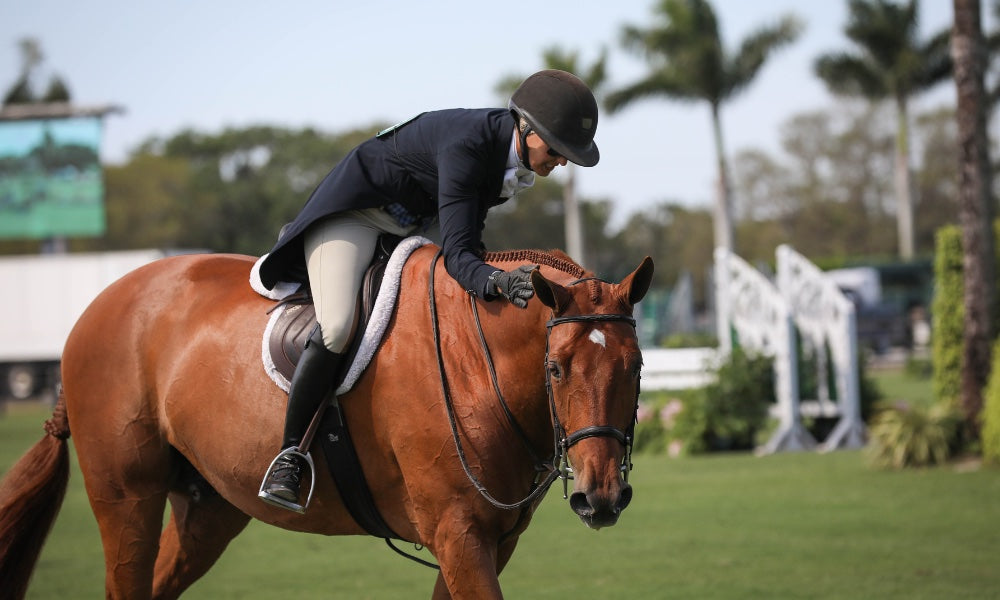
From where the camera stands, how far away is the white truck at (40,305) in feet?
112

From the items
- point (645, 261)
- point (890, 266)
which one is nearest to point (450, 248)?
point (645, 261)

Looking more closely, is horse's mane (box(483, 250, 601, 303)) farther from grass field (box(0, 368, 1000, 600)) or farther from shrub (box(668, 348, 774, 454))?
shrub (box(668, 348, 774, 454))

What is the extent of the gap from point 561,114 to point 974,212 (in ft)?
34.1

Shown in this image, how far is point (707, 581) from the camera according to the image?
24.9 feet

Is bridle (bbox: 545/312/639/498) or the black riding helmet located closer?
bridle (bbox: 545/312/639/498)

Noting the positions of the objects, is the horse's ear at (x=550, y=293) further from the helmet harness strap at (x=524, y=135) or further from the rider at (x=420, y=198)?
the helmet harness strap at (x=524, y=135)

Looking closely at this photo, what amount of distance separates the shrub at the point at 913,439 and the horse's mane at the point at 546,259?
9.64 m

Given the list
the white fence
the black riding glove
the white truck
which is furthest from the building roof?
the black riding glove

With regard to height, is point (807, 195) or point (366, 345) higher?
point (366, 345)

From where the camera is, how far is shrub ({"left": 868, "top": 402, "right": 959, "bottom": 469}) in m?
12.8

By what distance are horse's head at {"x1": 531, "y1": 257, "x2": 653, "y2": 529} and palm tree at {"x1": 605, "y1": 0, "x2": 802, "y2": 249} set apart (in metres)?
34.7

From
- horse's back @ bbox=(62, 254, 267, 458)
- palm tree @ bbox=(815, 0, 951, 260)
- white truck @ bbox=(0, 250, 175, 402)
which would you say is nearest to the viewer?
horse's back @ bbox=(62, 254, 267, 458)

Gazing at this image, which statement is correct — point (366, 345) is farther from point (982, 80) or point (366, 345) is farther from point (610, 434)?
point (982, 80)

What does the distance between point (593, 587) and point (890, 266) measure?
44.6m
